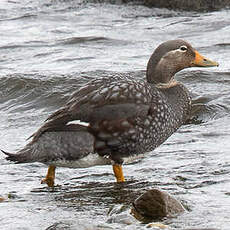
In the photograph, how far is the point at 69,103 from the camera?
6.85 metres

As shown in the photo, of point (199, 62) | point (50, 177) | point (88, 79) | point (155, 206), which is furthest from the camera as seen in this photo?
point (88, 79)

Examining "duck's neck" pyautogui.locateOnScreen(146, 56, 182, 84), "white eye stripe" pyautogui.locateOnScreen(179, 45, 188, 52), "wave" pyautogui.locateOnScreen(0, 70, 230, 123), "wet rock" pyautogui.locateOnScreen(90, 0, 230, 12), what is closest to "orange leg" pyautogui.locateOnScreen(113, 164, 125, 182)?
"duck's neck" pyautogui.locateOnScreen(146, 56, 182, 84)

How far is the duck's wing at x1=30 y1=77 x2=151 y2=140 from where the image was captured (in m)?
6.69

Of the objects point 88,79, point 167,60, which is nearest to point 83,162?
point 167,60

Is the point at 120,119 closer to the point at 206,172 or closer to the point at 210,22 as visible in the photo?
the point at 206,172

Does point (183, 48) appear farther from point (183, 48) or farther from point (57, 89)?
point (57, 89)

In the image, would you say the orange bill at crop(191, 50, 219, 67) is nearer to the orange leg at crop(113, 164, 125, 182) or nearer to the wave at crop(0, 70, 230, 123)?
the orange leg at crop(113, 164, 125, 182)

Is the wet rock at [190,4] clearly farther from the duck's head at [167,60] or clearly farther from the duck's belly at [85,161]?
the duck's belly at [85,161]

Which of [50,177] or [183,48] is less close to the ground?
[183,48]

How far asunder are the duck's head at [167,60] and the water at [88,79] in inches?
31.6

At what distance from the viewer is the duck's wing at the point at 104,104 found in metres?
6.69

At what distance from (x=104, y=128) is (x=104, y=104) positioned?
0.68 feet

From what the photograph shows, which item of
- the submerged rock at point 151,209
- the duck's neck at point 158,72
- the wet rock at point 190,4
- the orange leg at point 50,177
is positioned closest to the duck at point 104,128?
the orange leg at point 50,177

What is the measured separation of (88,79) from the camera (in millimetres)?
11055
